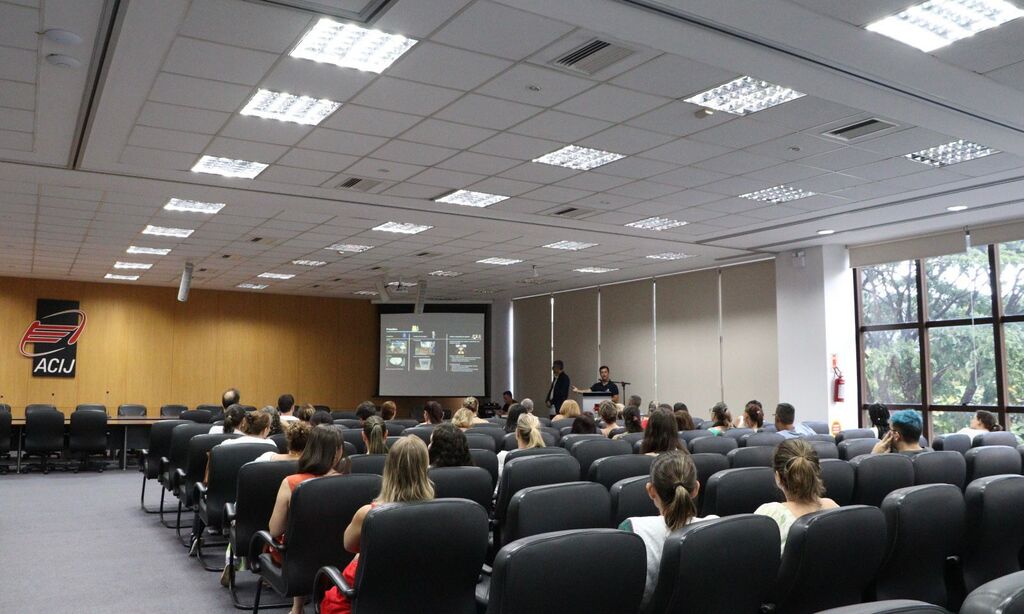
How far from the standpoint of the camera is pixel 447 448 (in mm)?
4203

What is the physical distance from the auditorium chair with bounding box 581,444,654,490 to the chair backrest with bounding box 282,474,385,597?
55.0 inches

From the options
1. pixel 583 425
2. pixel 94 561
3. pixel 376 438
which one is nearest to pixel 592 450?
pixel 583 425

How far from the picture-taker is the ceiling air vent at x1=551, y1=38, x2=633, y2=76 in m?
4.82

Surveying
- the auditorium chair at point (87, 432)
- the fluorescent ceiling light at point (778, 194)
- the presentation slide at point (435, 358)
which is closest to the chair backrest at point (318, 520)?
the fluorescent ceiling light at point (778, 194)

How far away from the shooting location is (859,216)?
9859 millimetres

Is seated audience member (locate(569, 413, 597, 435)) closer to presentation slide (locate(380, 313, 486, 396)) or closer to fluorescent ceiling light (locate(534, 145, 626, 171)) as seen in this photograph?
fluorescent ceiling light (locate(534, 145, 626, 171))

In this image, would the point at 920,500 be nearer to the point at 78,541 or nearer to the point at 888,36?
the point at 888,36

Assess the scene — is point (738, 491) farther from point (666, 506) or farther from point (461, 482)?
point (461, 482)

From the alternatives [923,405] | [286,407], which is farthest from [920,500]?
[923,405]

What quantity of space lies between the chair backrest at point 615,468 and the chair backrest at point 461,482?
74 cm

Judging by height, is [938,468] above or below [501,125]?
below

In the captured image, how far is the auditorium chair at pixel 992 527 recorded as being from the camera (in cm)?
331

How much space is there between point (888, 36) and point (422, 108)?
3.31 metres

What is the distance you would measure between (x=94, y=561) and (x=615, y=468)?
13.8ft
